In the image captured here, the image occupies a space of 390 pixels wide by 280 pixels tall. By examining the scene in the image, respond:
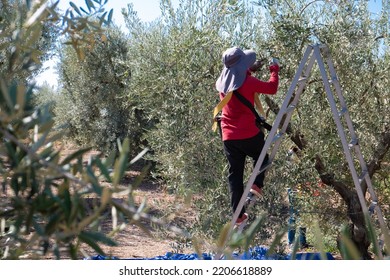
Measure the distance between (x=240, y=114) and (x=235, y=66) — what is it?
1.35 ft

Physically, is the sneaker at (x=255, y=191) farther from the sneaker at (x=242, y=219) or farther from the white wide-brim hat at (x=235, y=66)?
the white wide-brim hat at (x=235, y=66)

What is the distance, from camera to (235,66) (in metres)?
4.90

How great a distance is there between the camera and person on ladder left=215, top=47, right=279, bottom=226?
15.9ft

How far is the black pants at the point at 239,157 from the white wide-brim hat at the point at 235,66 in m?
0.48

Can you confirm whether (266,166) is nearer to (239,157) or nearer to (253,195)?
(239,157)

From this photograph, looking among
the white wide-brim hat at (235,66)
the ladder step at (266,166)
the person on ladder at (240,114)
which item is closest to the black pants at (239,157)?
the person on ladder at (240,114)

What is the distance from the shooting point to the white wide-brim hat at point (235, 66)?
4.85 metres

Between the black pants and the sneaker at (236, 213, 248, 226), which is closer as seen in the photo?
the sneaker at (236, 213, 248, 226)

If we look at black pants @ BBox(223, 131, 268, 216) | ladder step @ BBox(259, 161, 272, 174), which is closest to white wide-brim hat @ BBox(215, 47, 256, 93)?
black pants @ BBox(223, 131, 268, 216)

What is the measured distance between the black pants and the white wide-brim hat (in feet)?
1.58

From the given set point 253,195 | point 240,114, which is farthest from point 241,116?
point 253,195

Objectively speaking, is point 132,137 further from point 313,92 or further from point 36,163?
point 36,163

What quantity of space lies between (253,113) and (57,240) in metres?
3.99

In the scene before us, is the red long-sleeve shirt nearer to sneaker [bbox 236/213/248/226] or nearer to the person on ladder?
the person on ladder
